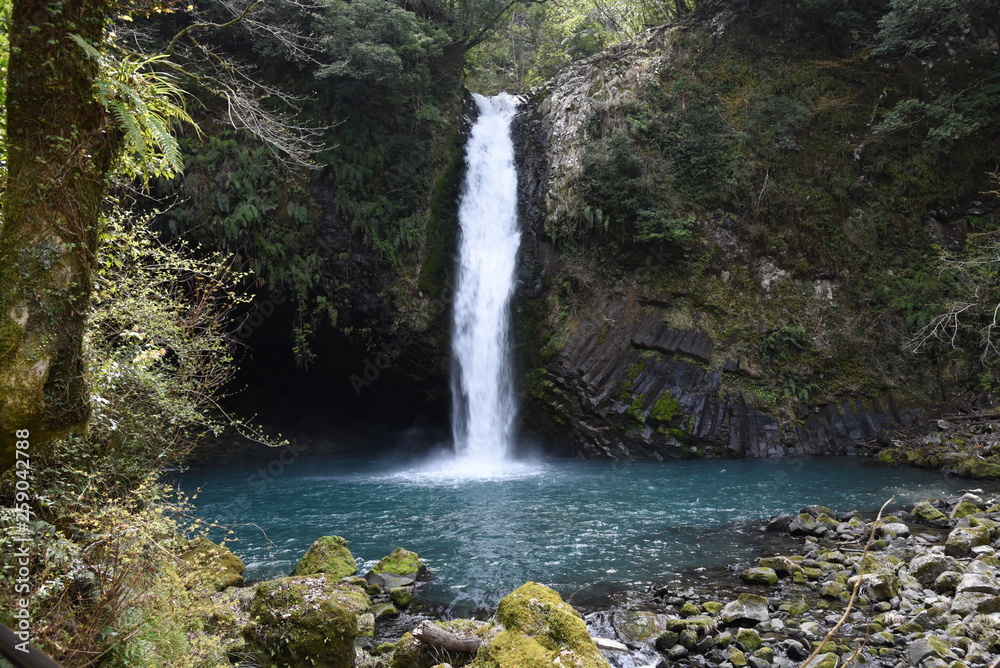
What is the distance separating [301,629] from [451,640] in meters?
1.26

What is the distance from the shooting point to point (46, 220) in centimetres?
320

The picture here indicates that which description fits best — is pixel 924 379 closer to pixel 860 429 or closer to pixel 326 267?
pixel 860 429

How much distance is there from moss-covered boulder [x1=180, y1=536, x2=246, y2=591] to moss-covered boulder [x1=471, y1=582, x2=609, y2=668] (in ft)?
7.59

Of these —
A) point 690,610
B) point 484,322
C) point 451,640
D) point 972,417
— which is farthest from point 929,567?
point 484,322

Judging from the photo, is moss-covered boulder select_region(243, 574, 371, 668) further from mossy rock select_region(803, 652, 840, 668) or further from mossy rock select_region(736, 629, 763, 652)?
mossy rock select_region(803, 652, 840, 668)

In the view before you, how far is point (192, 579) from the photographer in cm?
464

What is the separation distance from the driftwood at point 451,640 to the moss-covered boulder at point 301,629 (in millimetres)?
637

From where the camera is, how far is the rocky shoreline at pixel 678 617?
4.27 m

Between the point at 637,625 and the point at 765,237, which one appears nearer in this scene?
the point at 637,625

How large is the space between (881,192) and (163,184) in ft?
64.0

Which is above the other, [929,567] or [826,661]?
[929,567]

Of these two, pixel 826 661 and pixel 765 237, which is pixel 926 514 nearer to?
pixel 826 661

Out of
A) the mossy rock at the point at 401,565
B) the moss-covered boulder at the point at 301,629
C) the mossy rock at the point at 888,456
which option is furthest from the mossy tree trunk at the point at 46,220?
the mossy rock at the point at 888,456

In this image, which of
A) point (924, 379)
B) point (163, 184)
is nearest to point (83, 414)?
point (163, 184)
